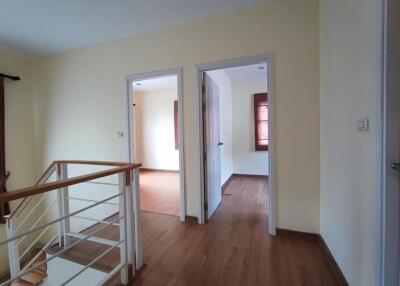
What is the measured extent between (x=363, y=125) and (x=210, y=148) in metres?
1.80

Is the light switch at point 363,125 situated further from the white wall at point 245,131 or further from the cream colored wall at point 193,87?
the white wall at point 245,131

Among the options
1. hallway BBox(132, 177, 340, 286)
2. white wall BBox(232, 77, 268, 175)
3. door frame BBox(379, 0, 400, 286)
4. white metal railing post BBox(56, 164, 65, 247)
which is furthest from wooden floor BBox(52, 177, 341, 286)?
white wall BBox(232, 77, 268, 175)

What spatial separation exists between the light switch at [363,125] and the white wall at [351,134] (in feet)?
0.10

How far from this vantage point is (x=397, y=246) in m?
0.94

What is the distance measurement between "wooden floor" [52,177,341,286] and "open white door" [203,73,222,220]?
27 cm

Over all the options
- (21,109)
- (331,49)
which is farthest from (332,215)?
(21,109)

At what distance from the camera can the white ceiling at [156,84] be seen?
4.93 m

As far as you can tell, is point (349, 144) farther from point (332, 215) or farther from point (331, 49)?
point (331, 49)

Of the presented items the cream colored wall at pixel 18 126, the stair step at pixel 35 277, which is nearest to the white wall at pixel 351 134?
the stair step at pixel 35 277

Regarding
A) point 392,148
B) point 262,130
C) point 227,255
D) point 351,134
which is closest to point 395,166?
point 392,148

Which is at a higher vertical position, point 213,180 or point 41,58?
point 41,58

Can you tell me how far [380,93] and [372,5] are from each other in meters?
0.48

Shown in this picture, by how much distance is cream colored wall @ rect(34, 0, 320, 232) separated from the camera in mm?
Answer: 2010

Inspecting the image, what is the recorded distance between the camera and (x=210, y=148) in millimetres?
2703
